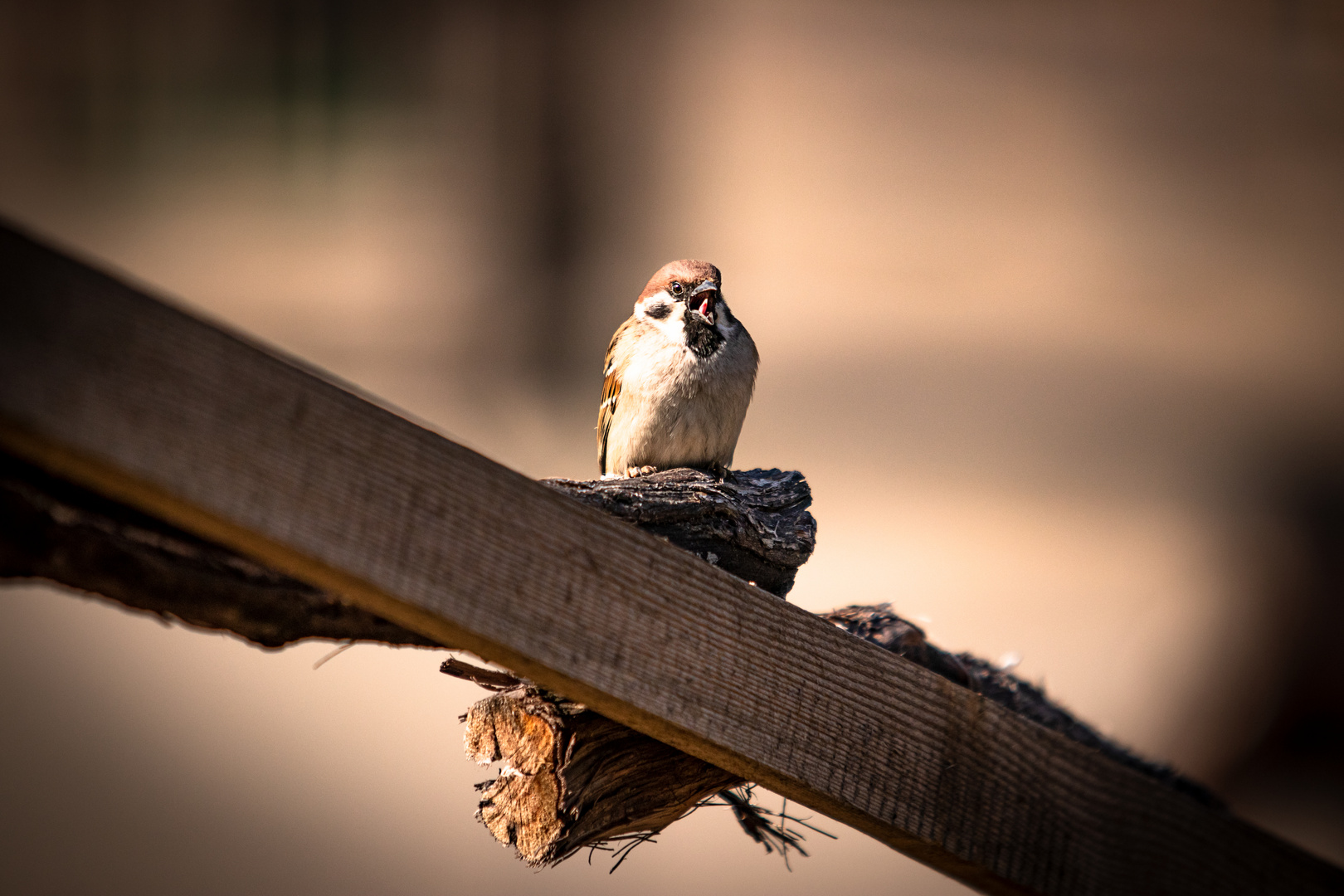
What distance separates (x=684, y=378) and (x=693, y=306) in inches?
8.3

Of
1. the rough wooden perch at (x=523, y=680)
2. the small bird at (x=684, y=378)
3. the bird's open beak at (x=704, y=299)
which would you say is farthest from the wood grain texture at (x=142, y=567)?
the bird's open beak at (x=704, y=299)

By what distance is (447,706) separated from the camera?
4934 millimetres

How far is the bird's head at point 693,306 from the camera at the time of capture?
2.87 m

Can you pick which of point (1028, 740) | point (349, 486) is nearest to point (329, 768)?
point (1028, 740)

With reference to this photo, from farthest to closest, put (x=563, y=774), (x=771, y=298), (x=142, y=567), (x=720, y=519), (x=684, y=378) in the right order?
(x=771, y=298) < (x=684, y=378) < (x=720, y=519) < (x=563, y=774) < (x=142, y=567)

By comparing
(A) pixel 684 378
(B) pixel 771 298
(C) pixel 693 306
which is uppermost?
(B) pixel 771 298

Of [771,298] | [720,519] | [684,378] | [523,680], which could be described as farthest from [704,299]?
[771,298]

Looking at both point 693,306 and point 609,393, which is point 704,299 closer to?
point 693,306

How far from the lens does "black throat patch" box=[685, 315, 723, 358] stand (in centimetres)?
287

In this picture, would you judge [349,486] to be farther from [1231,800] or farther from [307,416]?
[1231,800]

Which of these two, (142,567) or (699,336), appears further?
(699,336)

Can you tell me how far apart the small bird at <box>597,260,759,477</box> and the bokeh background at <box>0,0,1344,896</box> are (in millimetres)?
2149

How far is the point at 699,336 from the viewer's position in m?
2.88

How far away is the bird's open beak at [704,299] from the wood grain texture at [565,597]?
154 cm
